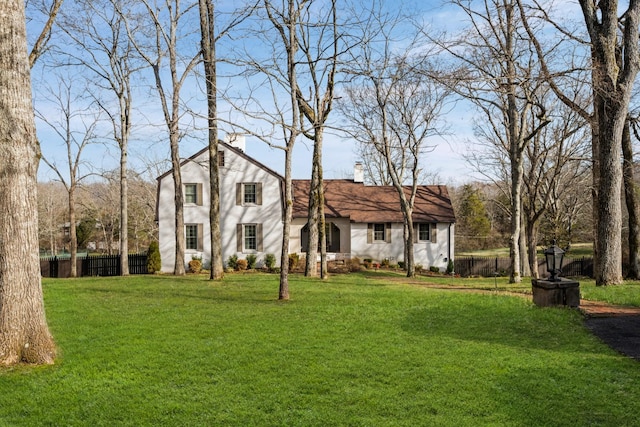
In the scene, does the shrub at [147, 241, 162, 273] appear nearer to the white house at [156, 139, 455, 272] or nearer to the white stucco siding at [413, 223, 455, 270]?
the white house at [156, 139, 455, 272]

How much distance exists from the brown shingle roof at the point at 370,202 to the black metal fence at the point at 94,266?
937cm

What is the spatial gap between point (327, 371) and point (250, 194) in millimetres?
21825

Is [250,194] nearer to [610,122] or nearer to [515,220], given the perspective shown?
[515,220]

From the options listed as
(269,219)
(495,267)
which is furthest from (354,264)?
(495,267)

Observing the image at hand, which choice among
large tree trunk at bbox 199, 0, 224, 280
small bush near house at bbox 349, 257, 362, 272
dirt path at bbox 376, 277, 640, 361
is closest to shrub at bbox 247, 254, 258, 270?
small bush near house at bbox 349, 257, 362, 272

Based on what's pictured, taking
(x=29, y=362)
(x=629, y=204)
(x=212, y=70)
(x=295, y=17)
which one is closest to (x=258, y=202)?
(x=212, y=70)

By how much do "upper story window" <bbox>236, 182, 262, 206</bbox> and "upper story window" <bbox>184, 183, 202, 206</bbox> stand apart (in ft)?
6.58

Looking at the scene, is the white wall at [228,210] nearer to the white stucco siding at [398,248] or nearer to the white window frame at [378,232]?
the white stucco siding at [398,248]

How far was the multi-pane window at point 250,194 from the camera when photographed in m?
27.8

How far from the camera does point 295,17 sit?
14.4m

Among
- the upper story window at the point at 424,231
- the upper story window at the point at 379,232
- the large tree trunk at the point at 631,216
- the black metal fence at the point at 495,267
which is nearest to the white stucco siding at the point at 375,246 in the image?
the upper story window at the point at 379,232

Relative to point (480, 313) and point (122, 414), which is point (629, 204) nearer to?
point (480, 313)

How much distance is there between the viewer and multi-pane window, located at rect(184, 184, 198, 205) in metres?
27.3

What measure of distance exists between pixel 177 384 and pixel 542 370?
4.55 m
